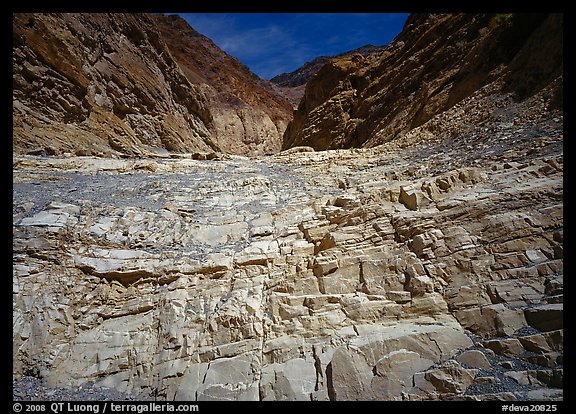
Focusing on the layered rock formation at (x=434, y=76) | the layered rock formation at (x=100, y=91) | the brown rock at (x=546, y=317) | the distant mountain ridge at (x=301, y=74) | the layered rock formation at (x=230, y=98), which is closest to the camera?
the brown rock at (x=546, y=317)

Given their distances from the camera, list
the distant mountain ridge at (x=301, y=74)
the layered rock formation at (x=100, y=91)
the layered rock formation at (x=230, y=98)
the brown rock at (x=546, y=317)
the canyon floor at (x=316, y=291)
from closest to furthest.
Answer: the brown rock at (x=546, y=317)
the canyon floor at (x=316, y=291)
the layered rock formation at (x=100, y=91)
the layered rock formation at (x=230, y=98)
the distant mountain ridge at (x=301, y=74)

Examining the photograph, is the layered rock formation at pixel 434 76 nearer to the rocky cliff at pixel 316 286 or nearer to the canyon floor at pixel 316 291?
the rocky cliff at pixel 316 286

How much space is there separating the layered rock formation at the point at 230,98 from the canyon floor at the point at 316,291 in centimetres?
2712

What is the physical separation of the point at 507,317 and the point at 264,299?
3.73 meters

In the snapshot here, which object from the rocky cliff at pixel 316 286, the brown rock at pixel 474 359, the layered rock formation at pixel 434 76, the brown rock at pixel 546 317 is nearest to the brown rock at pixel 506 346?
the rocky cliff at pixel 316 286

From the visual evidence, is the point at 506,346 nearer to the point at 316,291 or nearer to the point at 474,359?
the point at 474,359

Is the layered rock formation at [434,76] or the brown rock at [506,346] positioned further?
the layered rock formation at [434,76]

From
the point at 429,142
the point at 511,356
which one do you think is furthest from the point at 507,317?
the point at 429,142

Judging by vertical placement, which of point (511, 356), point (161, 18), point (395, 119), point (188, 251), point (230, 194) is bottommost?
point (511, 356)

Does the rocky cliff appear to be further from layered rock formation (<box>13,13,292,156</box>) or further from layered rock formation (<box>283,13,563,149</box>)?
layered rock formation (<box>13,13,292,156</box>)

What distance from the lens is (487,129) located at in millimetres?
9281

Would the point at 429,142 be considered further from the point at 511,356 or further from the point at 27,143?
the point at 27,143

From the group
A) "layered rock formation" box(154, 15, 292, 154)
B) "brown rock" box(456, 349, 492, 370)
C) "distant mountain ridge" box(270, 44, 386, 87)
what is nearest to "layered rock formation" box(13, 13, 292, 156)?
"layered rock formation" box(154, 15, 292, 154)

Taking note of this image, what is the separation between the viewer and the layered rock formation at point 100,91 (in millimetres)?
13336
